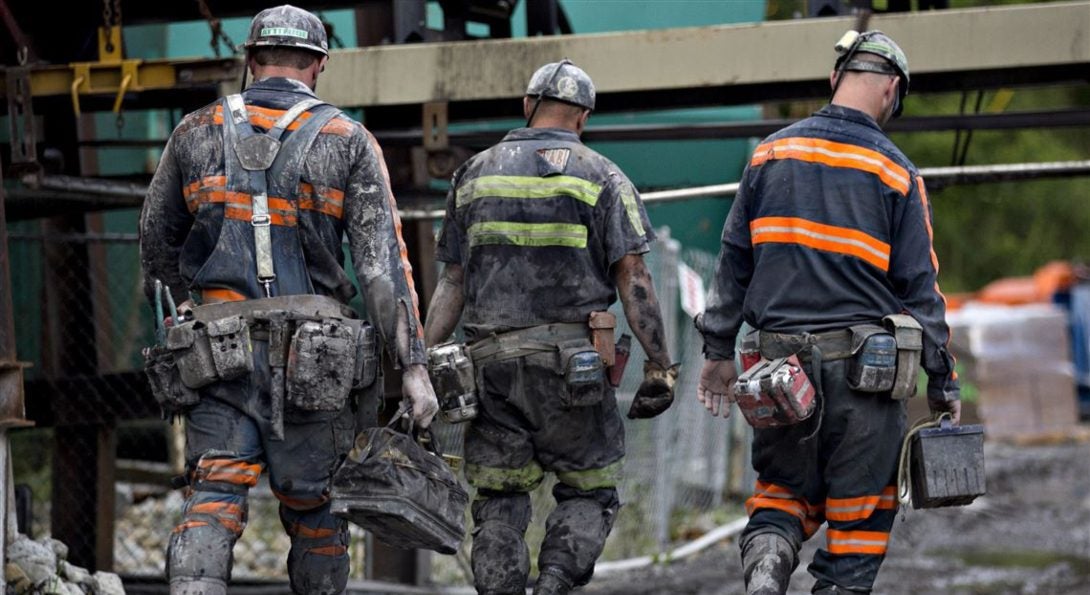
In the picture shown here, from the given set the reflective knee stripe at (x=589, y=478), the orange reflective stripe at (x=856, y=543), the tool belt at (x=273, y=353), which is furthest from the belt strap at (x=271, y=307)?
the orange reflective stripe at (x=856, y=543)

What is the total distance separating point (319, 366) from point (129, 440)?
765 cm

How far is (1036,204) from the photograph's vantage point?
35.0 metres

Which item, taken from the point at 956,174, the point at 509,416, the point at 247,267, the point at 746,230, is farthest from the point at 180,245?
the point at 956,174

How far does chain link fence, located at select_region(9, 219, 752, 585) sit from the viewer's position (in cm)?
829

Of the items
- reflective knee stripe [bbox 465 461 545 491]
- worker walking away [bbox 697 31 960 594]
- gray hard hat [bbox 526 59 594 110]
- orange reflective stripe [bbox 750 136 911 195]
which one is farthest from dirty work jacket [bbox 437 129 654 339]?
orange reflective stripe [bbox 750 136 911 195]

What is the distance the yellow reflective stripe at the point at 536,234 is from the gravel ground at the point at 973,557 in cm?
171

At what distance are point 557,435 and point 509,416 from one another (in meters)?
0.20

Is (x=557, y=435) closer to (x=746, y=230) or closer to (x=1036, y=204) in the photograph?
(x=746, y=230)

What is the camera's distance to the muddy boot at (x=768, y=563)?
5.41 metres

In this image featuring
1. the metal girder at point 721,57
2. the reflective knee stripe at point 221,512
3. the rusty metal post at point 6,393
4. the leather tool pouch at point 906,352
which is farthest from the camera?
the metal girder at point 721,57

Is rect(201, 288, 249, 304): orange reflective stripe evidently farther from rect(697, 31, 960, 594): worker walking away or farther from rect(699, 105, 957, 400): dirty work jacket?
rect(699, 105, 957, 400): dirty work jacket

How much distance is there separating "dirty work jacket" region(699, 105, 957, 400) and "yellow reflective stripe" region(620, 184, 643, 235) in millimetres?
655

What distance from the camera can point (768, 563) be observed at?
5441 mm

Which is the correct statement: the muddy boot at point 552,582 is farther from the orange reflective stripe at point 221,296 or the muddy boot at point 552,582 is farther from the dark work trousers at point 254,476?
the orange reflective stripe at point 221,296
